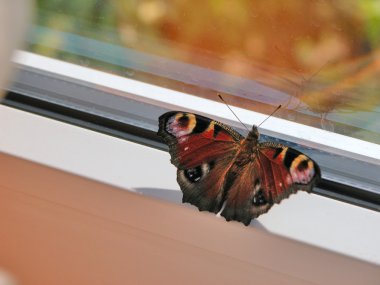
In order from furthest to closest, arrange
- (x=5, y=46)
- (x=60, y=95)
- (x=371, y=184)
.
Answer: (x=60, y=95), (x=371, y=184), (x=5, y=46)

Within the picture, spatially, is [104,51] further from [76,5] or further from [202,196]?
[202,196]

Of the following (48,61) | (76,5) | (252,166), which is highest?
(76,5)

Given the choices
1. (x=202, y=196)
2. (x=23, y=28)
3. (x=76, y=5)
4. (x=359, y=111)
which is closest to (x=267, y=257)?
(x=202, y=196)

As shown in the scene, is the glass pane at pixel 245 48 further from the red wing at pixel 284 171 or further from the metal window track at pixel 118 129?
the red wing at pixel 284 171

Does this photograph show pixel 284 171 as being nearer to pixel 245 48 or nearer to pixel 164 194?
pixel 164 194

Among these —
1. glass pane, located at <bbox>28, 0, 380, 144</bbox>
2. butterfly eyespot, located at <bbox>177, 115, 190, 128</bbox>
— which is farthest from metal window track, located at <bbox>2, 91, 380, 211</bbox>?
butterfly eyespot, located at <bbox>177, 115, 190, 128</bbox>

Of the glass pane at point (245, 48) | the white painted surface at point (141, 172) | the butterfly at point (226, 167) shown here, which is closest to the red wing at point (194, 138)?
the butterfly at point (226, 167)

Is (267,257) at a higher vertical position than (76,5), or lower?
lower
